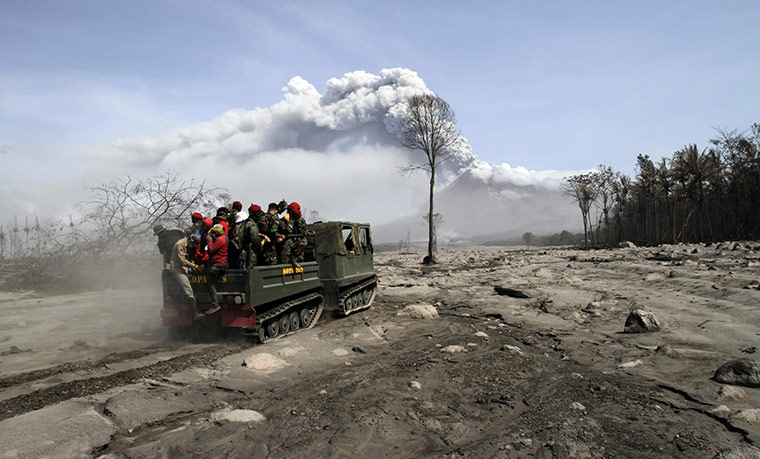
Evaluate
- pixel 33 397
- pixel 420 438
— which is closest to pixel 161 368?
pixel 33 397

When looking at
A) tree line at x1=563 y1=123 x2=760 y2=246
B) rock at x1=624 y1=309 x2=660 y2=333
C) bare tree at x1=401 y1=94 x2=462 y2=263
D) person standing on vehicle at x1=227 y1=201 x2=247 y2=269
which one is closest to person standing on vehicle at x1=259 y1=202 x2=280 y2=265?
person standing on vehicle at x1=227 y1=201 x2=247 y2=269

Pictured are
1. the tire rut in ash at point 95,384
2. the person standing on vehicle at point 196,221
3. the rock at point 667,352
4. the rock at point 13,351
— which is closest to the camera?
the tire rut in ash at point 95,384

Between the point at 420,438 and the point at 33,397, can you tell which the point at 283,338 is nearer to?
the point at 33,397

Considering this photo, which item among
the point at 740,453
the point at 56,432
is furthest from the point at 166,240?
the point at 740,453

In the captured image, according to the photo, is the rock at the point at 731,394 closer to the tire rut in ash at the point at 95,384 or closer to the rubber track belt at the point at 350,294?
the tire rut in ash at the point at 95,384

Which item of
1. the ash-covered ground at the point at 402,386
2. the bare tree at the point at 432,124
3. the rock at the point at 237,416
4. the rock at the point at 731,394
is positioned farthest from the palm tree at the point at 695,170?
the rock at the point at 237,416

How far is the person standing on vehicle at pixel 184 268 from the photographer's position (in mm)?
8031

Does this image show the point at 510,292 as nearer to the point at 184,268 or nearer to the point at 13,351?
the point at 184,268

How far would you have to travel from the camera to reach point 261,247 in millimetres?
8367

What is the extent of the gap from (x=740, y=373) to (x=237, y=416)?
5384mm

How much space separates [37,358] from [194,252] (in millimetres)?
2750

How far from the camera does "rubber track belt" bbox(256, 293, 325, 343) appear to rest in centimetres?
788

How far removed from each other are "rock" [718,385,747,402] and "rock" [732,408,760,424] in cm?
40

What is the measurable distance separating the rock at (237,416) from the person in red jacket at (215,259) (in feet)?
11.6
